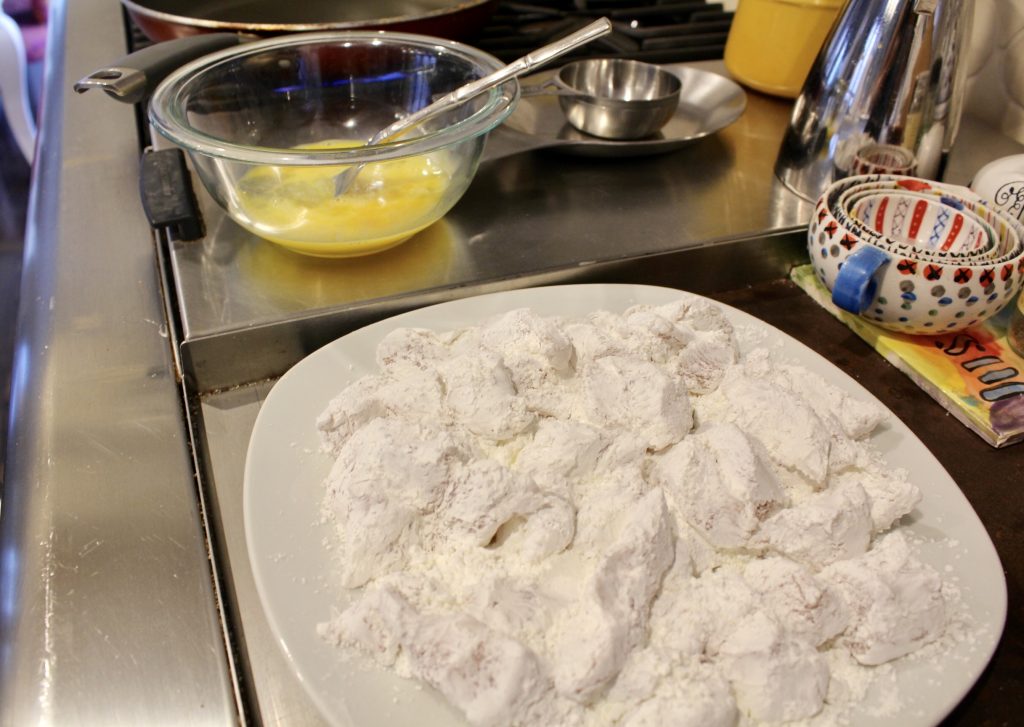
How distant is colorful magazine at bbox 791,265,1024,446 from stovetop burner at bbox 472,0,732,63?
71cm

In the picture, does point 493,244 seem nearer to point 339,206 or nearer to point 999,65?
point 339,206

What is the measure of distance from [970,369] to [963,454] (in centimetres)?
12

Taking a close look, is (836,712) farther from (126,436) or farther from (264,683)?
(126,436)

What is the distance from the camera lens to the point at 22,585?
0.57 metres

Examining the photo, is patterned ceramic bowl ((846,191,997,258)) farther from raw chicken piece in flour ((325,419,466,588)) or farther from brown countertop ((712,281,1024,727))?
raw chicken piece in flour ((325,419,466,588))

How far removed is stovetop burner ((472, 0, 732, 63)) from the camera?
4.52ft

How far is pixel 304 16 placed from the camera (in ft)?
4.43

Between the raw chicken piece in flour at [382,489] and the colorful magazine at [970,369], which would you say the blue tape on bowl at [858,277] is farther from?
the raw chicken piece in flour at [382,489]

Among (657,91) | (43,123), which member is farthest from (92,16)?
(657,91)

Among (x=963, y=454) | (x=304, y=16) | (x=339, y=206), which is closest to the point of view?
(x=963, y=454)

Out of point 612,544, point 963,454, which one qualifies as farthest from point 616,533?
point 963,454

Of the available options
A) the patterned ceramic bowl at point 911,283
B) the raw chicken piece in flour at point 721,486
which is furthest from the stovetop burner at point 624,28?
the raw chicken piece in flour at point 721,486

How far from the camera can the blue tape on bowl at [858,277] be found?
790 mm

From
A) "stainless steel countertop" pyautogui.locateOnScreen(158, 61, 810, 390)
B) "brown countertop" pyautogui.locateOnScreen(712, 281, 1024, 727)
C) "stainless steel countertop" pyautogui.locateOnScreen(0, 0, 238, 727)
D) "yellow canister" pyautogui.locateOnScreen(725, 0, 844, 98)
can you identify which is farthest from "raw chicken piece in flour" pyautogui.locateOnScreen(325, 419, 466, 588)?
"yellow canister" pyautogui.locateOnScreen(725, 0, 844, 98)
